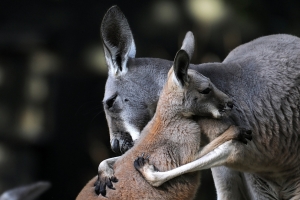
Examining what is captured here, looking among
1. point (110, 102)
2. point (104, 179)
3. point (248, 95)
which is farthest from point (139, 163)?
point (248, 95)

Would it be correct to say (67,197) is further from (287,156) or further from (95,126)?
(287,156)

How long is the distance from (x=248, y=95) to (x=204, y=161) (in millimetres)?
672

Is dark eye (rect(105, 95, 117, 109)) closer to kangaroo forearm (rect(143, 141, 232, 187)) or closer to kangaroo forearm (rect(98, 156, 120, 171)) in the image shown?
kangaroo forearm (rect(98, 156, 120, 171))

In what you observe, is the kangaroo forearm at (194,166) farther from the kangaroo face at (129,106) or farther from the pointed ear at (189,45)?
the pointed ear at (189,45)

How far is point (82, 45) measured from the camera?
6738mm

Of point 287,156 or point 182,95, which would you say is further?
point 287,156

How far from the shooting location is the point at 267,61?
4270 mm

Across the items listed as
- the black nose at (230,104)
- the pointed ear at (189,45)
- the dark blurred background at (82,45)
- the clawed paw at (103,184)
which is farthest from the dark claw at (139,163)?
the dark blurred background at (82,45)

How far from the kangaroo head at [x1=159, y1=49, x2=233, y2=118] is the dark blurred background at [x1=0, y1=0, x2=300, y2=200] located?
2832 millimetres

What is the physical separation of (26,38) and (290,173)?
3.41 m

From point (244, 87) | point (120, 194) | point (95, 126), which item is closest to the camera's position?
point (120, 194)

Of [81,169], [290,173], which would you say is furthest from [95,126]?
[290,173]

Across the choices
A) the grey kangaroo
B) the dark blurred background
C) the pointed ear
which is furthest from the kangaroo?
the dark blurred background

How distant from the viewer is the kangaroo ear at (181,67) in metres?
3.68
